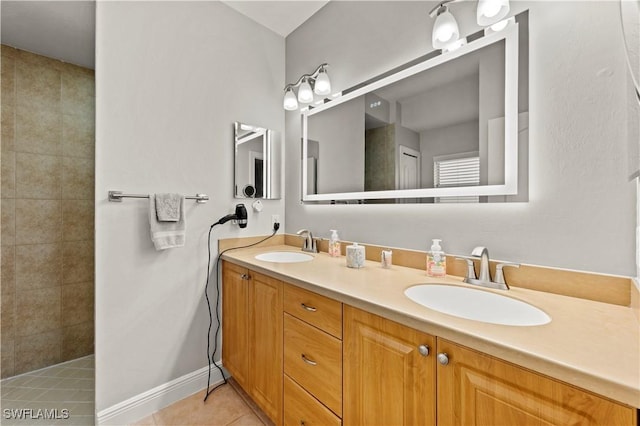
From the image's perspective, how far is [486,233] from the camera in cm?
112

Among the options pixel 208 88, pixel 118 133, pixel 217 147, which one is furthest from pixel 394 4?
pixel 118 133

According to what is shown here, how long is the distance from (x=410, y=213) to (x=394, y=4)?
116 cm

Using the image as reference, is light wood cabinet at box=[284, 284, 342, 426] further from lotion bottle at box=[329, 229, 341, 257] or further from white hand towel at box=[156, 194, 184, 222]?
white hand towel at box=[156, 194, 184, 222]

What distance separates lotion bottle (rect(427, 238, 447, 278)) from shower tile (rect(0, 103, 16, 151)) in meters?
2.76

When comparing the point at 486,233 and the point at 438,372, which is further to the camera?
the point at 486,233

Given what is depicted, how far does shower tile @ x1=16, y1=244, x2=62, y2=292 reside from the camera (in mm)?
1824

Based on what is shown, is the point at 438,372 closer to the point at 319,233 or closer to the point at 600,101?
the point at 600,101

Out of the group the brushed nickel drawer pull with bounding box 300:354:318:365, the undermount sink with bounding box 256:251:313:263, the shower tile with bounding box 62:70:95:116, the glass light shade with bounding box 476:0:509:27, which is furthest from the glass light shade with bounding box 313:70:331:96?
the shower tile with bounding box 62:70:95:116

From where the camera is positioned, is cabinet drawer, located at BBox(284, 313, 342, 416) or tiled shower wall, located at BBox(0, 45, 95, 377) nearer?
cabinet drawer, located at BBox(284, 313, 342, 416)

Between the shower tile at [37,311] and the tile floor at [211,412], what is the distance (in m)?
1.13

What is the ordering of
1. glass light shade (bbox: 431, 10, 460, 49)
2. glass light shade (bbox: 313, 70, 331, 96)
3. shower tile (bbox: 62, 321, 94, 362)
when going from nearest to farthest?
glass light shade (bbox: 431, 10, 460, 49), glass light shade (bbox: 313, 70, 331, 96), shower tile (bbox: 62, 321, 94, 362)

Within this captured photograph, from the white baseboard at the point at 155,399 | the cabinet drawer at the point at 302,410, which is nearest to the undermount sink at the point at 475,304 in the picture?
the cabinet drawer at the point at 302,410

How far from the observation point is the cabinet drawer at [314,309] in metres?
0.98

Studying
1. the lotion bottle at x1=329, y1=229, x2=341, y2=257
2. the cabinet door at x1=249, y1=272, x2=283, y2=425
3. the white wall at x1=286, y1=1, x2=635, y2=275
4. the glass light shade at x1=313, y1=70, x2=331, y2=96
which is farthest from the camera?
the glass light shade at x1=313, y1=70, x2=331, y2=96
